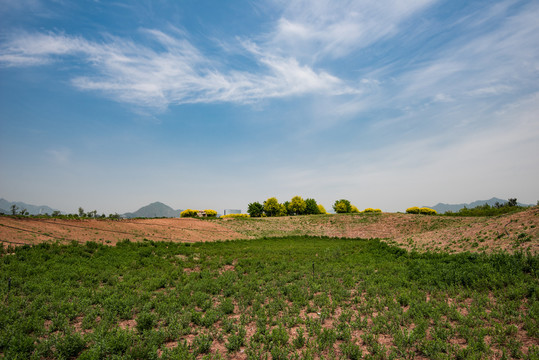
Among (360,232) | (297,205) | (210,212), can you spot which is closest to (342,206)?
(297,205)

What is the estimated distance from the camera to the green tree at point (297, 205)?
8481 cm

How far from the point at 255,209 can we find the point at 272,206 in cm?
592

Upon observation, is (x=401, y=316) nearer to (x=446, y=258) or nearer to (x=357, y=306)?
(x=357, y=306)

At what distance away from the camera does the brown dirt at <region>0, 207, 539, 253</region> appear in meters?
16.0

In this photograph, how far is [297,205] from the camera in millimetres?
84750

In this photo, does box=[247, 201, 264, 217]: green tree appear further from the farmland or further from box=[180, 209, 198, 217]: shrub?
the farmland

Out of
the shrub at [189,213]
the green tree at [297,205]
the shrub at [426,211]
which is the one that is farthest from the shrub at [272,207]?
the shrub at [426,211]

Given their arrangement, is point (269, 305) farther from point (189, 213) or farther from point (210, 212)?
point (210, 212)

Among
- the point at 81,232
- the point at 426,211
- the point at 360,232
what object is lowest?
the point at 360,232

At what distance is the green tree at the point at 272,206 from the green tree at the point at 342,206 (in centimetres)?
2039

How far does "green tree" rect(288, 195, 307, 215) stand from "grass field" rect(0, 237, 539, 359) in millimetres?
70208

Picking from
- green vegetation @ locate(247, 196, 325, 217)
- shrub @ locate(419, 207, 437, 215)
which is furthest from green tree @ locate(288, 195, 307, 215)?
shrub @ locate(419, 207, 437, 215)

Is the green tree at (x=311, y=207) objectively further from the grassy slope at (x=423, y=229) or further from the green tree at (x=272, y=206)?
the grassy slope at (x=423, y=229)

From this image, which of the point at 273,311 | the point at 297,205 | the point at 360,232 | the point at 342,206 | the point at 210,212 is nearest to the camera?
the point at 273,311
